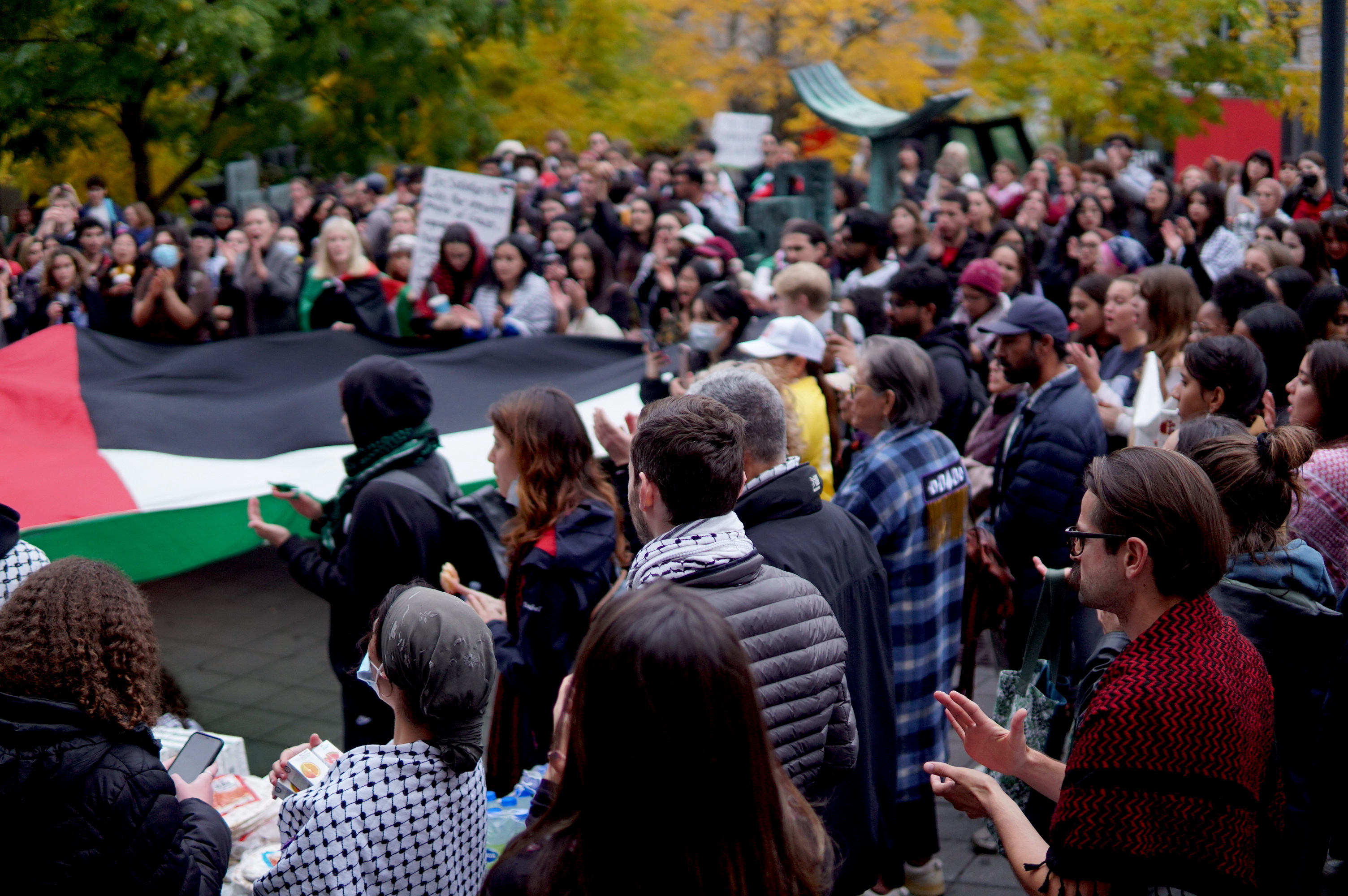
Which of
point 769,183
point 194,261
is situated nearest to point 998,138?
point 769,183

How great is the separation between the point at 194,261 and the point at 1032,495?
6.94 m

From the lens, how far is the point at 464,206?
29.8 ft

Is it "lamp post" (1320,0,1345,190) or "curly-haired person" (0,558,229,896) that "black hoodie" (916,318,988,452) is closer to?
"lamp post" (1320,0,1345,190)

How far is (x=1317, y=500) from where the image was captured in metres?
3.81

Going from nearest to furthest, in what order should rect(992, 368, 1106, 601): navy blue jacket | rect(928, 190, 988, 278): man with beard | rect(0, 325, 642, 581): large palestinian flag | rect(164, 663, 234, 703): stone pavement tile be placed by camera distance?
rect(992, 368, 1106, 601): navy blue jacket → rect(0, 325, 642, 581): large palestinian flag → rect(164, 663, 234, 703): stone pavement tile → rect(928, 190, 988, 278): man with beard

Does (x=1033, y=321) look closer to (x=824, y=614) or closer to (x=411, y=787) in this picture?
(x=824, y=614)

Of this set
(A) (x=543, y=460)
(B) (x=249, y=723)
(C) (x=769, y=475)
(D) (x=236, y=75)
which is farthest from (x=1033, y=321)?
(D) (x=236, y=75)

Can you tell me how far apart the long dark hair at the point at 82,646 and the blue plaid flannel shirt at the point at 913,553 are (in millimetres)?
2453

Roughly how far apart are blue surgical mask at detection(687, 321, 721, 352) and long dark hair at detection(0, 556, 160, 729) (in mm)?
3730

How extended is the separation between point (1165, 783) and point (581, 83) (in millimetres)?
21252

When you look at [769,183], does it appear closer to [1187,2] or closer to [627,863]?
[1187,2]

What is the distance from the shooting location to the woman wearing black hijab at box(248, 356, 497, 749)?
13.6 feet

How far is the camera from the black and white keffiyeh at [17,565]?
3371 millimetres

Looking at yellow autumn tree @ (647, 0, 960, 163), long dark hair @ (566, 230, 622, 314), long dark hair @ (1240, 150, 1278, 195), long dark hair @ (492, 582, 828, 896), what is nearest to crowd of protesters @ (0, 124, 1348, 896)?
long dark hair @ (492, 582, 828, 896)
